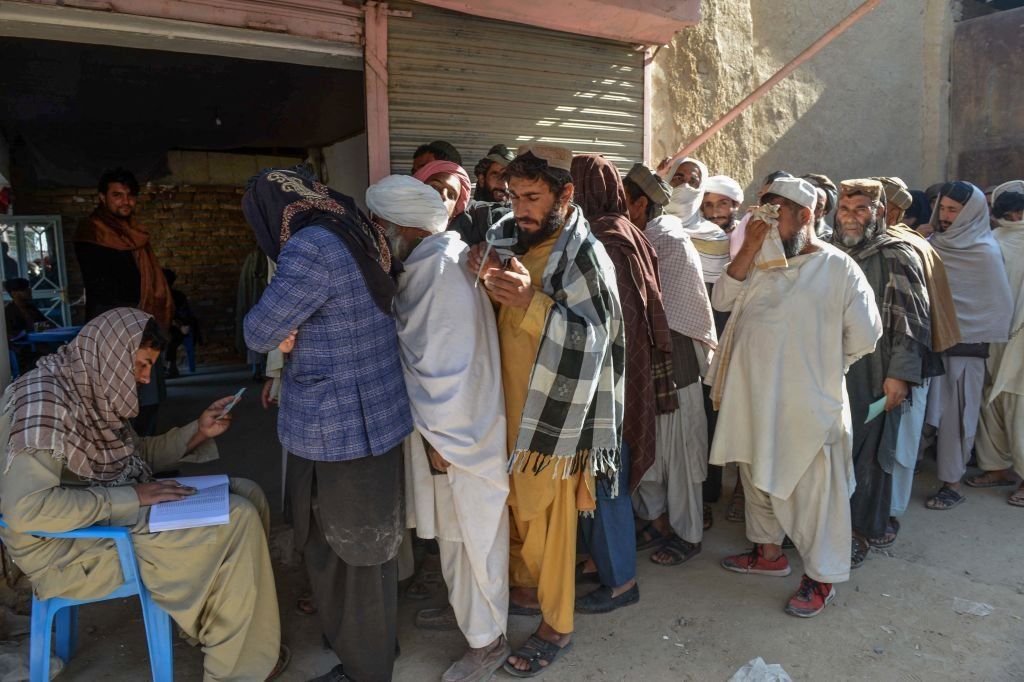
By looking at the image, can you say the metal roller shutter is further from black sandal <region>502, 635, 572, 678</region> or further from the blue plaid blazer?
black sandal <region>502, 635, 572, 678</region>

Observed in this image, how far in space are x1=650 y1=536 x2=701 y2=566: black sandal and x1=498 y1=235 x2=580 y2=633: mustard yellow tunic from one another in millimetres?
942

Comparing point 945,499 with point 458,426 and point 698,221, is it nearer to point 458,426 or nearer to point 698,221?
point 698,221

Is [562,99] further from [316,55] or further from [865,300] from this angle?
[865,300]

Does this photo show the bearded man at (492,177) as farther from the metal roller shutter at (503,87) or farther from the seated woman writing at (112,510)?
the seated woman writing at (112,510)

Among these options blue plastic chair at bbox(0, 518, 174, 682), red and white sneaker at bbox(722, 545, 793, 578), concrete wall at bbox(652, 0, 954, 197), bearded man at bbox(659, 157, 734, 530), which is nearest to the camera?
blue plastic chair at bbox(0, 518, 174, 682)

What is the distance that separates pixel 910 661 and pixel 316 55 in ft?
12.9

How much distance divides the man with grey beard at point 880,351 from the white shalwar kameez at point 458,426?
1.97 m

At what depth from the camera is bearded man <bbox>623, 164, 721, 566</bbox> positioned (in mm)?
3418

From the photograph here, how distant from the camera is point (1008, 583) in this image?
10.9ft

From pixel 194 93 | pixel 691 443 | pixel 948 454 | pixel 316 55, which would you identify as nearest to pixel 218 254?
pixel 194 93

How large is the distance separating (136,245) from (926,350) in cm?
430

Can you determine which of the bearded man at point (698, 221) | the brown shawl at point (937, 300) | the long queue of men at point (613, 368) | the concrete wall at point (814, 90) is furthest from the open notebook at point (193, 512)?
the concrete wall at point (814, 90)

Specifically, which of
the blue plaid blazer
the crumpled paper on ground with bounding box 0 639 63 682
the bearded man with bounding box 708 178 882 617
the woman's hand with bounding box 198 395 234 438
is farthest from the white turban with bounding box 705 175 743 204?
the crumpled paper on ground with bounding box 0 639 63 682

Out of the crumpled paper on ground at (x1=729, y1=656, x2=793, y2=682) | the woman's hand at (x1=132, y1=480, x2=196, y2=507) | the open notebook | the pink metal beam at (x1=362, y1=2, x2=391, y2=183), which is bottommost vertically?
the crumpled paper on ground at (x1=729, y1=656, x2=793, y2=682)
